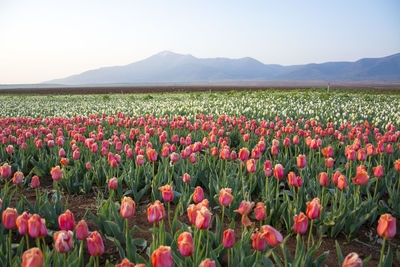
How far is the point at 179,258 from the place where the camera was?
2.14 meters

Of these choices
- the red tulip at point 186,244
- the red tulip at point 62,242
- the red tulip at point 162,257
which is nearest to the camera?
the red tulip at point 162,257

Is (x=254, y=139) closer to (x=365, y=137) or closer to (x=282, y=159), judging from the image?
(x=282, y=159)

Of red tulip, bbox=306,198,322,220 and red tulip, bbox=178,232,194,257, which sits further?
red tulip, bbox=306,198,322,220

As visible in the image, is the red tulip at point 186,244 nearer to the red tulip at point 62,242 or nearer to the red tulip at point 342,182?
the red tulip at point 62,242

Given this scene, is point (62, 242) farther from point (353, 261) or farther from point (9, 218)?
point (353, 261)

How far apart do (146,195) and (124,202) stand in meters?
2.07

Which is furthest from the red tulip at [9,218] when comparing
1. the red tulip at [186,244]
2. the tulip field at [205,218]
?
the red tulip at [186,244]

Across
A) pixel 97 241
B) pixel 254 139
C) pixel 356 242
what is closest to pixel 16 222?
pixel 97 241

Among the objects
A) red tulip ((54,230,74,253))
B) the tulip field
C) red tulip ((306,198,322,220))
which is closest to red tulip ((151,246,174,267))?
the tulip field

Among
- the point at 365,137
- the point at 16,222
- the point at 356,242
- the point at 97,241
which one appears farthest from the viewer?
the point at 365,137

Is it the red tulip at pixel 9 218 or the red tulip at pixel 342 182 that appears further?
the red tulip at pixel 342 182

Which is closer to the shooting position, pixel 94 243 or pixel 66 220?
pixel 94 243

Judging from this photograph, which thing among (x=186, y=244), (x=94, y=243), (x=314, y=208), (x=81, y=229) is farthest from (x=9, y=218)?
(x=314, y=208)

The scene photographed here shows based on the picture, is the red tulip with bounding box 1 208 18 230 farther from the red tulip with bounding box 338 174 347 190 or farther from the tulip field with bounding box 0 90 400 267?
the red tulip with bounding box 338 174 347 190
